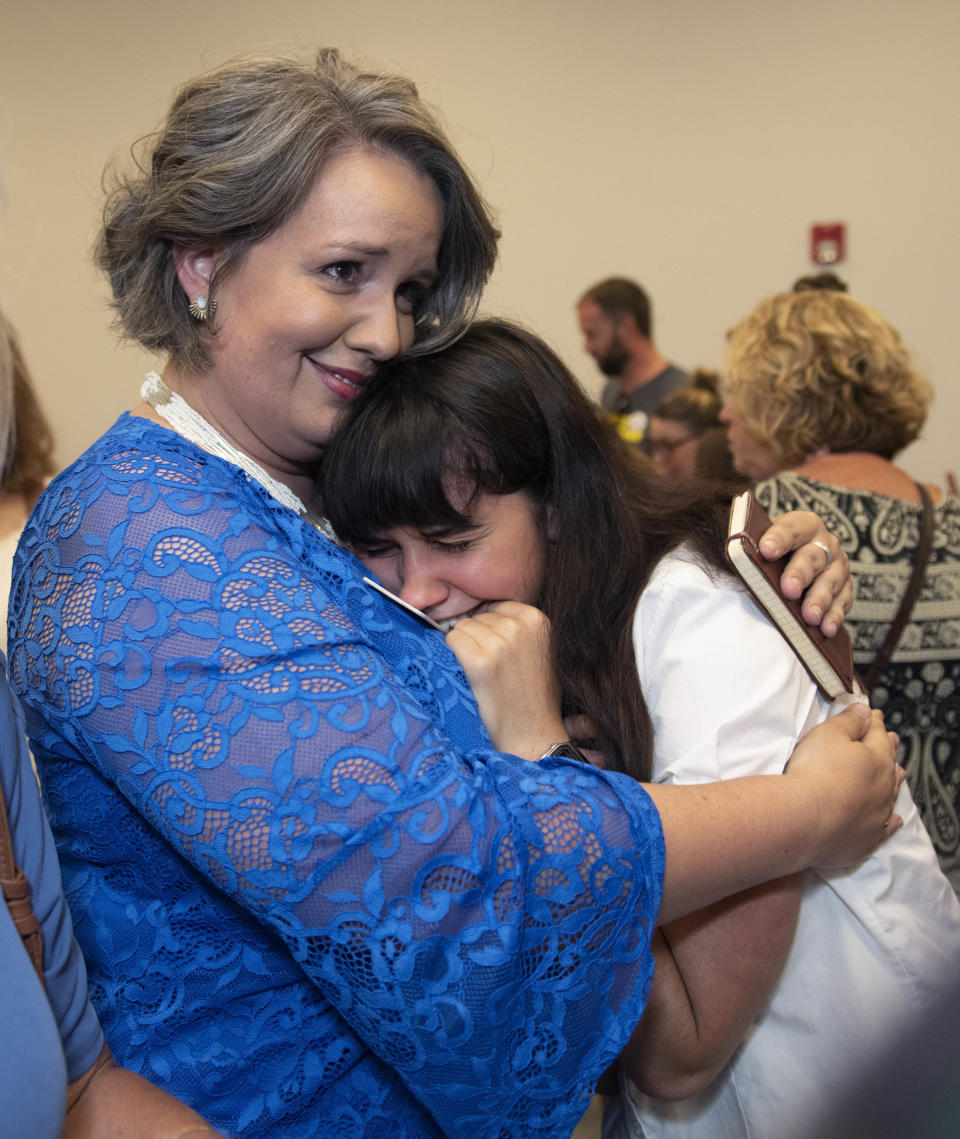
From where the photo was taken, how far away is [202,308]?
1.48m

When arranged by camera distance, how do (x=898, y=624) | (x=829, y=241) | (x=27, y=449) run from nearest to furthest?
(x=898, y=624) < (x=27, y=449) < (x=829, y=241)

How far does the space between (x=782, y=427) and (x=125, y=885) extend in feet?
6.94

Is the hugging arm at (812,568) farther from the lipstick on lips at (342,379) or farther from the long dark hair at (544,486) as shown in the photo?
the lipstick on lips at (342,379)

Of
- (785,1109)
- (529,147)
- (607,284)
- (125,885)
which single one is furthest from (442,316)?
(529,147)

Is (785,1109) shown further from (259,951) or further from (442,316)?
(442,316)

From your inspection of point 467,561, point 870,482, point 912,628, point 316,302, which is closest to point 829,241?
point 870,482

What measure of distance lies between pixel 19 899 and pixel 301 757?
28 cm

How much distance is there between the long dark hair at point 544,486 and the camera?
1471 millimetres

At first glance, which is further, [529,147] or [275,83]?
[529,147]

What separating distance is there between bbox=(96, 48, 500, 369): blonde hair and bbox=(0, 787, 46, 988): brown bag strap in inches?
28.4

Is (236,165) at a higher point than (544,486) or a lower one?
higher

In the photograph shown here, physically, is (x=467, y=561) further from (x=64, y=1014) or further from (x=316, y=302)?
(x=64, y=1014)

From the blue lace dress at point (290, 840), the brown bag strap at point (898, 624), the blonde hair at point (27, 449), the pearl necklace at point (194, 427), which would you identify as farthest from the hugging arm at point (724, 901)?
the blonde hair at point (27, 449)

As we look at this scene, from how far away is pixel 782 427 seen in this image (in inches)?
112
